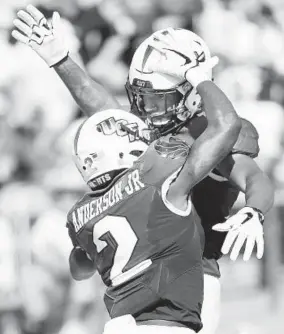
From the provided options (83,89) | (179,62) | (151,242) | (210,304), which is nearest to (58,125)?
(83,89)

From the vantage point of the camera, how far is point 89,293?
6066 mm

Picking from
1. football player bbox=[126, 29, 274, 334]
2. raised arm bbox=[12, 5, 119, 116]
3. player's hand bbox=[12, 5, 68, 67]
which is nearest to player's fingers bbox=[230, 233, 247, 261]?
football player bbox=[126, 29, 274, 334]

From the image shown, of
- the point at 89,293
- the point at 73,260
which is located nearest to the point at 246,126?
the point at 73,260

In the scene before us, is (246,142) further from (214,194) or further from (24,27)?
(24,27)

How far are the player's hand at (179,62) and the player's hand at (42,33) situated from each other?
61 cm

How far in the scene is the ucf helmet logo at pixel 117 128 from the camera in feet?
11.0

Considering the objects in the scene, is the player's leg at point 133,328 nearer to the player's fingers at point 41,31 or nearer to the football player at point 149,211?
the football player at point 149,211

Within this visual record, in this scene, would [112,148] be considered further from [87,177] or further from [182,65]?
[182,65]

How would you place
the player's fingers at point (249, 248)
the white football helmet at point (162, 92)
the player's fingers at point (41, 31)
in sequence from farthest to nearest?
the player's fingers at point (41, 31) < the white football helmet at point (162, 92) < the player's fingers at point (249, 248)

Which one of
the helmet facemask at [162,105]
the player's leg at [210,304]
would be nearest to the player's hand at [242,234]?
the helmet facemask at [162,105]

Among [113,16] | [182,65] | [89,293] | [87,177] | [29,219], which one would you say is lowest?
[89,293]

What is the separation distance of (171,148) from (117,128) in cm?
19

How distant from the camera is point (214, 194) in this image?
12.2 feet

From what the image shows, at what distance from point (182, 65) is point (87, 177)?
1.55ft
